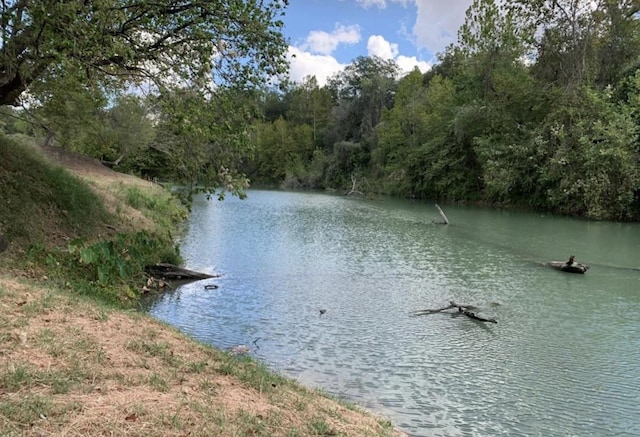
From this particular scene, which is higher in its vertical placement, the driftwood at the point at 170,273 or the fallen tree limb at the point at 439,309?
the fallen tree limb at the point at 439,309

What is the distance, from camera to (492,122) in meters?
44.2

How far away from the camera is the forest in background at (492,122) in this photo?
12016 mm

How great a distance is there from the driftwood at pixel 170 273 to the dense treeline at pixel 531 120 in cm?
500

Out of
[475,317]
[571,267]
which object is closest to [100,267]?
[475,317]

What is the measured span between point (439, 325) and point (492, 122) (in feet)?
122

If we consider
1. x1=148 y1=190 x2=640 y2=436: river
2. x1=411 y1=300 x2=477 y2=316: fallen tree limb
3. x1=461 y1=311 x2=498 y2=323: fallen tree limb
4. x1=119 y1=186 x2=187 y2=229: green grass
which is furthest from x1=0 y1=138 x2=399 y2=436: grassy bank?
x1=119 y1=186 x2=187 y2=229: green grass

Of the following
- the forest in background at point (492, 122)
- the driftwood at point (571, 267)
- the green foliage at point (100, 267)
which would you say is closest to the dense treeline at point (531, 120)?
the forest in background at point (492, 122)

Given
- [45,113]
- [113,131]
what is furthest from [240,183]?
[113,131]

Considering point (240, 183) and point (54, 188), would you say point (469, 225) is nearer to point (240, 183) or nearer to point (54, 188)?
point (240, 183)

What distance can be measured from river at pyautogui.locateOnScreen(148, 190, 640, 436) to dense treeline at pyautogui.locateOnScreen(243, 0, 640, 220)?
5.42 metres

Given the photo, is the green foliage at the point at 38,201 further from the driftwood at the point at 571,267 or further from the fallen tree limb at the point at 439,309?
the driftwood at the point at 571,267

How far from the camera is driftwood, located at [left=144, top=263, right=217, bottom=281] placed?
13008mm

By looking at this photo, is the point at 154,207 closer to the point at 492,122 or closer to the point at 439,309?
the point at 439,309

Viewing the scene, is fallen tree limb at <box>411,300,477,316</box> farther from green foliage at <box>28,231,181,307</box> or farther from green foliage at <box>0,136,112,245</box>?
green foliage at <box>0,136,112,245</box>
